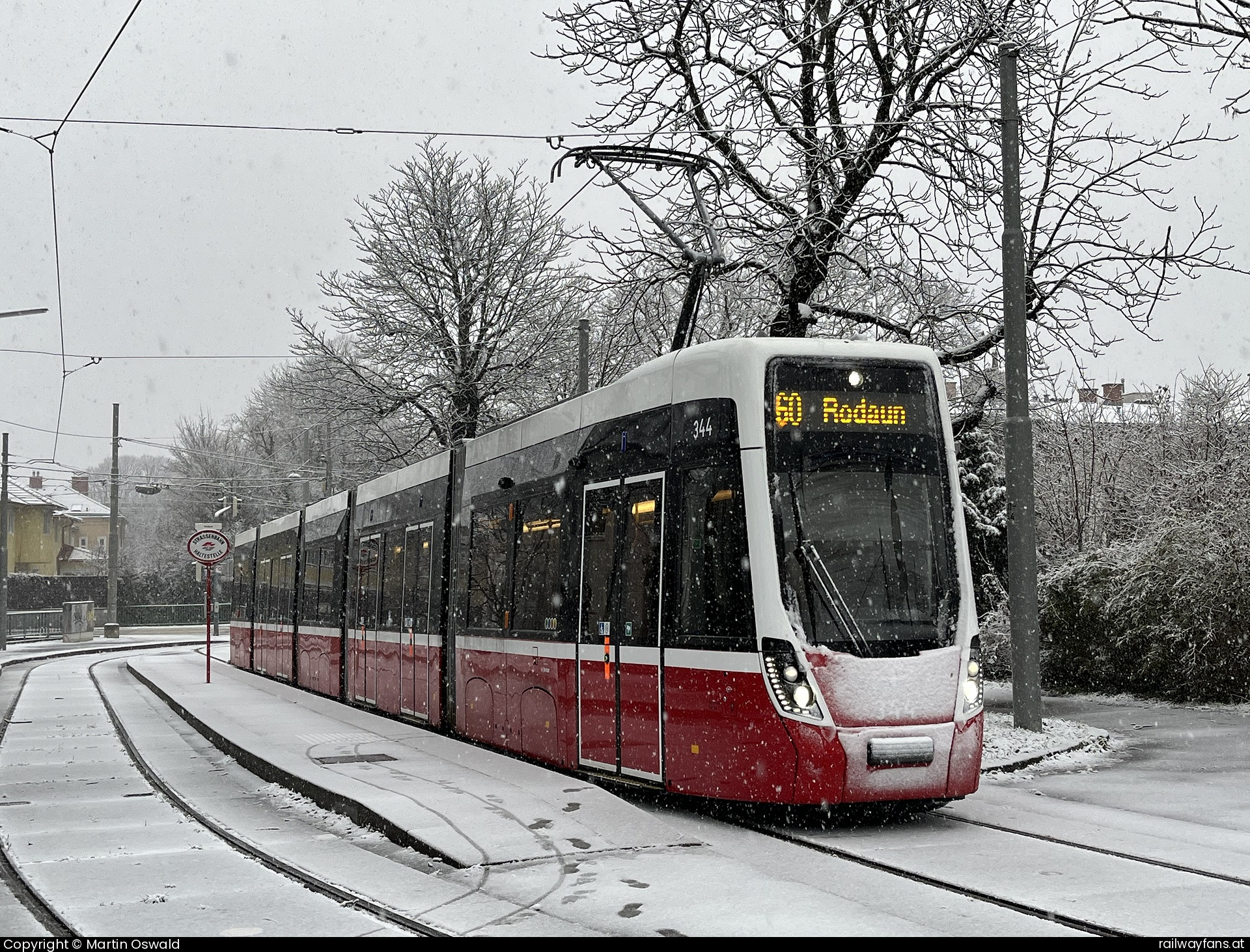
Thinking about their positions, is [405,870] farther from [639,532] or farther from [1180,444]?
[1180,444]

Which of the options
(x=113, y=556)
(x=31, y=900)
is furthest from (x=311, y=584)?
(x=113, y=556)

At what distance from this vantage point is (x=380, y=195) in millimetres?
30500

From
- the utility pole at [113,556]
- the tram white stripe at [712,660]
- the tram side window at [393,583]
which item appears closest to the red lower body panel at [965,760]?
the tram white stripe at [712,660]

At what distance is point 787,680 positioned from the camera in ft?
27.6

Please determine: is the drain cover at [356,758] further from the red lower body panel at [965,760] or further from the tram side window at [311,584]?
the tram side window at [311,584]

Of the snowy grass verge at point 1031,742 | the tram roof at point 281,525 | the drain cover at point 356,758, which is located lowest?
the snowy grass verge at point 1031,742

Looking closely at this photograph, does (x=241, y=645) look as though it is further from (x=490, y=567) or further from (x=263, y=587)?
(x=490, y=567)

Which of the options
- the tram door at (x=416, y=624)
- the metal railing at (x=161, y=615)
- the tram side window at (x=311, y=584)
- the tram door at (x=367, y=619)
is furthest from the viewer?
the metal railing at (x=161, y=615)

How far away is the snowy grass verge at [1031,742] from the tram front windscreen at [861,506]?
12.3 feet

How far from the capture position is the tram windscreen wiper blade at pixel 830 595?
336 inches

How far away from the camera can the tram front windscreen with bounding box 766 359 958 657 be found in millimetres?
8602

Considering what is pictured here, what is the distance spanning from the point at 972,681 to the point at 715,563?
1.93 metres

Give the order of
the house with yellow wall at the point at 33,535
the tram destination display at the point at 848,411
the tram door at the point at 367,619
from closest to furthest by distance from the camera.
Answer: the tram destination display at the point at 848,411, the tram door at the point at 367,619, the house with yellow wall at the point at 33,535

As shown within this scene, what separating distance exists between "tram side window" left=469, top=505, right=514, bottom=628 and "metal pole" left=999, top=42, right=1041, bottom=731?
17.6 feet
